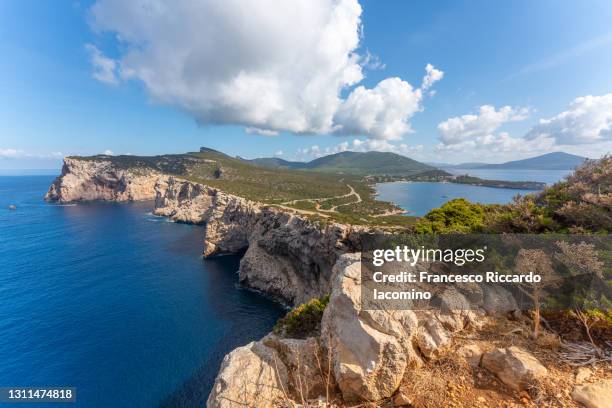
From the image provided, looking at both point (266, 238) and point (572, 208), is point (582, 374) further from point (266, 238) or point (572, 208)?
point (266, 238)

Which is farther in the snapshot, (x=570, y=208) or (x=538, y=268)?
(x=570, y=208)

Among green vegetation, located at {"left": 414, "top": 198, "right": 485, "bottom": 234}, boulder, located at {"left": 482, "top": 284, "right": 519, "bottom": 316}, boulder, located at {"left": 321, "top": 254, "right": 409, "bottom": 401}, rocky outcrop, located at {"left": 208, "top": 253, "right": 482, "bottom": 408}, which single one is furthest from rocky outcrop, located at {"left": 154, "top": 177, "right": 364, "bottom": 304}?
boulder, located at {"left": 321, "top": 254, "right": 409, "bottom": 401}

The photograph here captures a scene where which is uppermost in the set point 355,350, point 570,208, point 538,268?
point 570,208

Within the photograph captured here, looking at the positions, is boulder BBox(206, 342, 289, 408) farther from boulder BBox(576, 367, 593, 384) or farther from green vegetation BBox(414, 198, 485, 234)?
green vegetation BBox(414, 198, 485, 234)

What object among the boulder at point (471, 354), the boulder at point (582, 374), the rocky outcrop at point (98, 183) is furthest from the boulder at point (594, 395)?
the rocky outcrop at point (98, 183)

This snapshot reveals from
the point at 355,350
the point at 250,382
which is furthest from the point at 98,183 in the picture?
the point at 355,350
